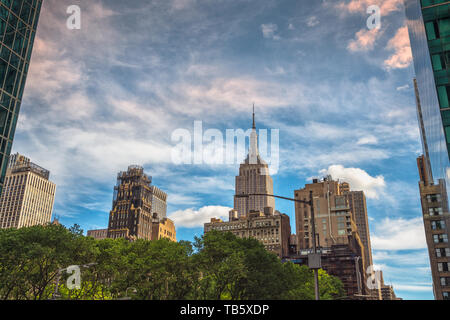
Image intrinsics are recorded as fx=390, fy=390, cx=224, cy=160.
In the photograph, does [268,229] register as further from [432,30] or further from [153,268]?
[432,30]

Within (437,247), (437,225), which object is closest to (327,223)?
(437,225)

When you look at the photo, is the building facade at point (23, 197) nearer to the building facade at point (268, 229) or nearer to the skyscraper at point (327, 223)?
the building facade at point (268, 229)

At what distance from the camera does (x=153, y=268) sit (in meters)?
43.5

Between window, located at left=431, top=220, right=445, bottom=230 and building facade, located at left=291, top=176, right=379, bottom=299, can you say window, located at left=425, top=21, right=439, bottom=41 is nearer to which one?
window, located at left=431, top=220, right=445, bottom=230

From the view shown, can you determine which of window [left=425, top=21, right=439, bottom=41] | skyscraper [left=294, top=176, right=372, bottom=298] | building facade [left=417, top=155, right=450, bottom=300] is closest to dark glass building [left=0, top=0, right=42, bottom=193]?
window [left=425, top=21, right=439, bottom=41]

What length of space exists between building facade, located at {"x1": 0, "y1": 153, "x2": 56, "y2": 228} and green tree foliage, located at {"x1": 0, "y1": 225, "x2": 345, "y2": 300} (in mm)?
152524

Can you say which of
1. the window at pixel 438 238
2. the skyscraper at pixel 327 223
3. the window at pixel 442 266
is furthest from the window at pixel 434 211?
the skyscraper at pixel 327 223

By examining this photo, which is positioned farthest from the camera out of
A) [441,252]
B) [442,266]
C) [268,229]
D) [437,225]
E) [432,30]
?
[268,229]

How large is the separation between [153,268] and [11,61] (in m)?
29.4

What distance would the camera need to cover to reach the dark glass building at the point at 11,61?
1737 inches

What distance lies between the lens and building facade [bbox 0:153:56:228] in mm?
183125

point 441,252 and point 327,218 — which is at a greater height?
point 327,218
